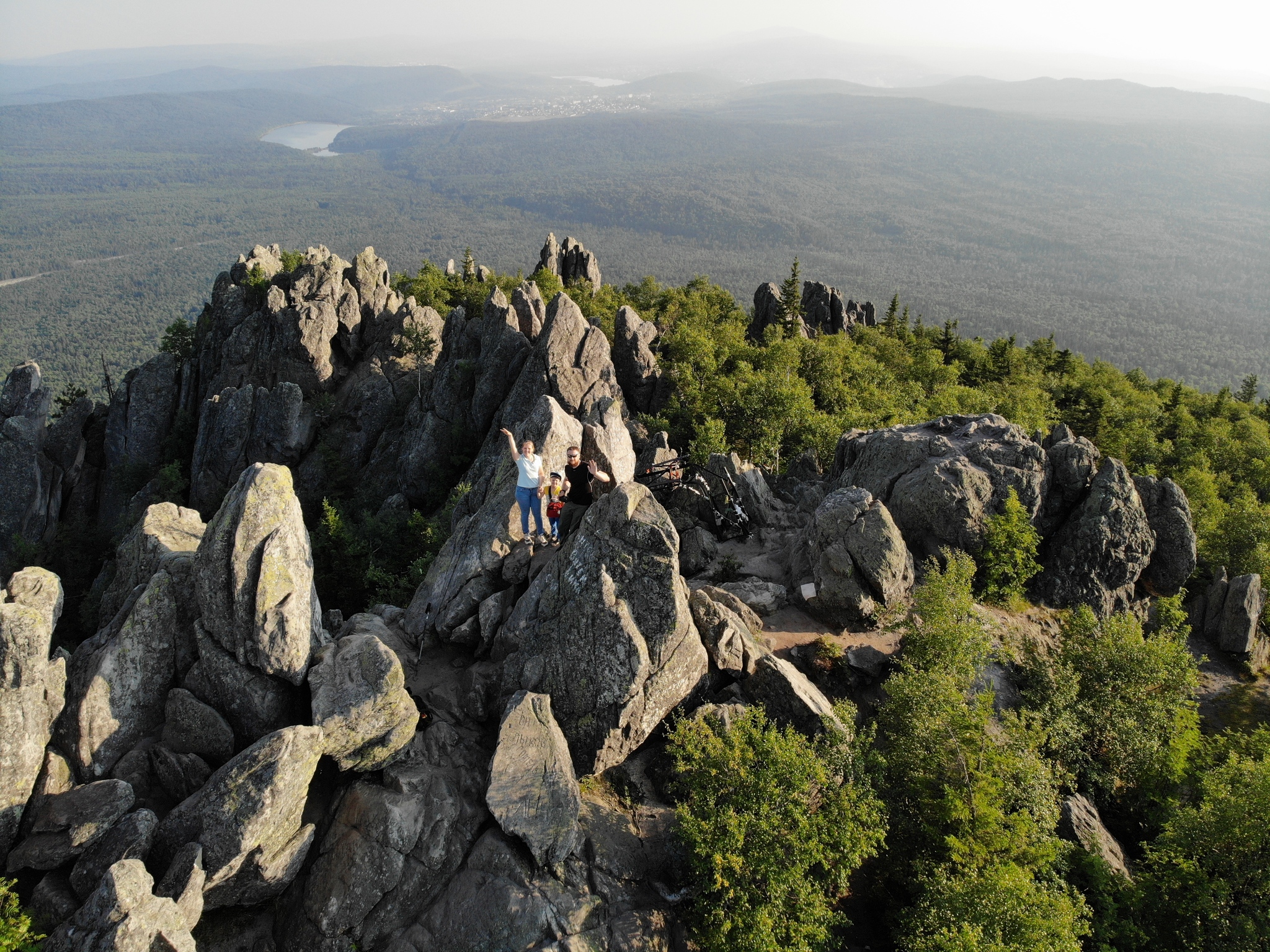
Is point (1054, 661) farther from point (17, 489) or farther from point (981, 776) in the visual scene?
point (17, 489)

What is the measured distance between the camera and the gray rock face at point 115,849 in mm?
13414

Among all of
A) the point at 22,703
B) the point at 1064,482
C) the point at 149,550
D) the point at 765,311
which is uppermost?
the point at 1064,482

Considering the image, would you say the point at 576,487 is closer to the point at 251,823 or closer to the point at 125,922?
the point at 251,823

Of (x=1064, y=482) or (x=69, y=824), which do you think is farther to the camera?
(x=1064, y=482)

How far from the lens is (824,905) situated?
47.5ft

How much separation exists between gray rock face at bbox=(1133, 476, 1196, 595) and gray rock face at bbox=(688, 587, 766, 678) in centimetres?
1816

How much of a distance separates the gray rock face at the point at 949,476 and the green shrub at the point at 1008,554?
17.7 inches

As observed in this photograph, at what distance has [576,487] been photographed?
74.4 ft

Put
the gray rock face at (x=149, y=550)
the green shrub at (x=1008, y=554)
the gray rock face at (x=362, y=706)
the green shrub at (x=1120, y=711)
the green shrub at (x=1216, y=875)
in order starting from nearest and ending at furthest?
the green shrub at (x=1216, y=875)
the gray rock face at (x=362, y=706)
the green shrub at (x=1120, y=711)
the gray rock face at (x=149, y=550)
the green shrub at (x=1008, y=554)

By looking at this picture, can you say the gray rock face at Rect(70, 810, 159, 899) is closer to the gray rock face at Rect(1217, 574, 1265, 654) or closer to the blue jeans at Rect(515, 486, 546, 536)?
the blue jeans at Rect(515, 486, 546, 536)

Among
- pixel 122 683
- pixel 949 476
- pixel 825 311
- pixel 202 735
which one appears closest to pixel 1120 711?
pixel 949 476

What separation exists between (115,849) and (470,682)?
795 centimetres

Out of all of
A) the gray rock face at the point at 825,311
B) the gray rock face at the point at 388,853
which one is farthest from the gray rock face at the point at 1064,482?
the gray rock face at the point at 825,311

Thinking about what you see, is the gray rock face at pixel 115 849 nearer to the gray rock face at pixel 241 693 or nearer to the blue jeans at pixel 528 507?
the gray rock face at pixel 241 693
